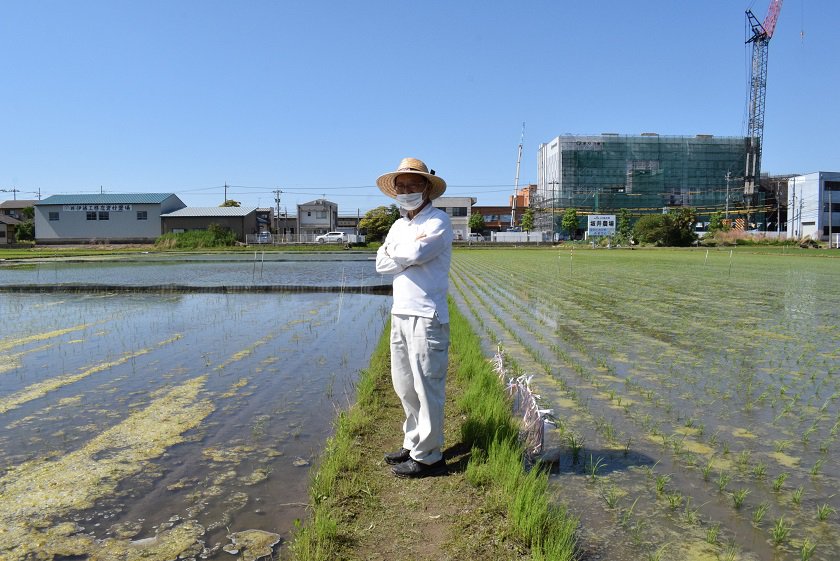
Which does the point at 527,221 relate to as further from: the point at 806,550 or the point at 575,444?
the point at 806,550

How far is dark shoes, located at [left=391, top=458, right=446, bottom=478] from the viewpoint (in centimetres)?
319

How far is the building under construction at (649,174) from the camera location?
254 feet

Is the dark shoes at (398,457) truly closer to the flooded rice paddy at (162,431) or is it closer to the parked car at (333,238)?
the flooded rice paddy at (162,431)

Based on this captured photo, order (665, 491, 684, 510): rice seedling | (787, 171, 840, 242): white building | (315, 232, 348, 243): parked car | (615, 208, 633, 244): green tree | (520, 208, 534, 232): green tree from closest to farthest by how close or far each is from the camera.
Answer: (665, 491, 684, 510): rice seedling
(615, 208, 633, 244): green tree
(315, 232, 348, 243): parked car
(787, 171, 840, 242): white building
(520, 208, 534, 232): green tree

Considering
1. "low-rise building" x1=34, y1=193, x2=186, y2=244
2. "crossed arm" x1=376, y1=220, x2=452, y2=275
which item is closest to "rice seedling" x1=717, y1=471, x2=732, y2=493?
"crossed arm" x1=376, y1=220, x2=452, y2=275

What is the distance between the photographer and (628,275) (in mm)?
19391

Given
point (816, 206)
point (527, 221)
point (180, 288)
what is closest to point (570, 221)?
point (527, 221)

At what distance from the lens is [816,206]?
61.2 meters

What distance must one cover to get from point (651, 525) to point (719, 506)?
429 mm

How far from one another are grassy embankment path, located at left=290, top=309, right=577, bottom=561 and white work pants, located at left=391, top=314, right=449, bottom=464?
0.65 ft

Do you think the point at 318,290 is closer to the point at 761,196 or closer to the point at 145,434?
the point at 145,434

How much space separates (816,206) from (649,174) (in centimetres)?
2060

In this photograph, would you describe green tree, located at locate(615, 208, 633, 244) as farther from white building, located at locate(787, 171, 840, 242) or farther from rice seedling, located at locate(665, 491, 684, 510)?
rice seedling, located at locate(665, 491, 684, 510)

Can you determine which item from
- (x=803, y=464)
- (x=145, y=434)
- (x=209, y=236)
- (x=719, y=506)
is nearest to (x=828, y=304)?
(x=803, y=464)
